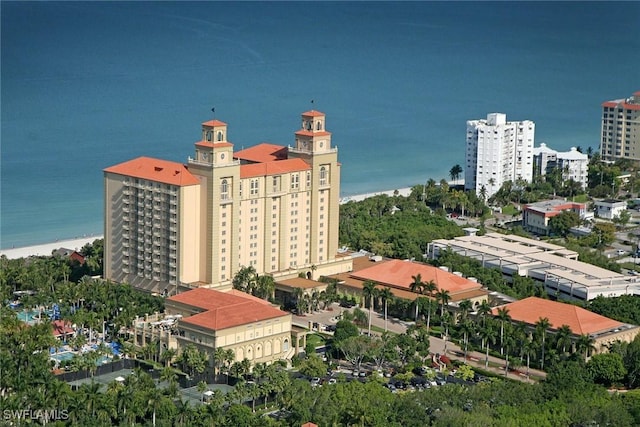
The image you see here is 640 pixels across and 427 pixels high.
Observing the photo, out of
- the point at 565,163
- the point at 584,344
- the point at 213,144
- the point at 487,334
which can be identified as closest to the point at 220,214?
the point at 213,144

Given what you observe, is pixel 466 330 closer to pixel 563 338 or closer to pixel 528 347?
Answer: pixel 528 347

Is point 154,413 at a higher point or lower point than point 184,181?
lower

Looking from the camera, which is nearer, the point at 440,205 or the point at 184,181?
the point at 184,181

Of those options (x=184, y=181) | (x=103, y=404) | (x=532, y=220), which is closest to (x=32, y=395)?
(x=103, y=404)

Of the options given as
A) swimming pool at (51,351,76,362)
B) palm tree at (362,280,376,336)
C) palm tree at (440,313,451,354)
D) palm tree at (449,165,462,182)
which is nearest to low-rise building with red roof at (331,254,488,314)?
palm tree at (362,280,376,336)

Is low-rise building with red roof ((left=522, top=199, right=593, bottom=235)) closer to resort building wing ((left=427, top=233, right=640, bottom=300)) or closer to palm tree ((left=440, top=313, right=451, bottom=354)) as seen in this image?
resort building wing ((left=427, top=233, right=640, bottom=300))

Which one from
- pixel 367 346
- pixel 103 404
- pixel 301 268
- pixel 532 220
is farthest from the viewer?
pixel 532 220

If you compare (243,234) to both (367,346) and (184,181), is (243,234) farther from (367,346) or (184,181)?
(367,346)
